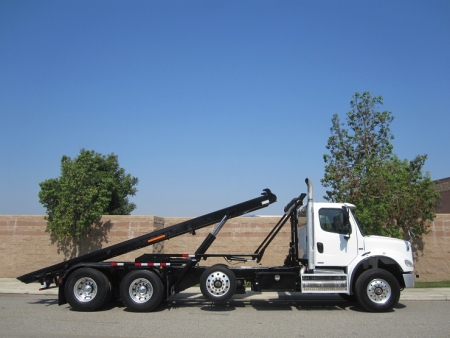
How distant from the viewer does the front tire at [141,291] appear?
37.3 feet

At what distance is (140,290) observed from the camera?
11.5 meters

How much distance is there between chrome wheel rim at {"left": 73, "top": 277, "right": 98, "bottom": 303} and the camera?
1164cm

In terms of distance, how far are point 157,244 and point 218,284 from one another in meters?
7.69

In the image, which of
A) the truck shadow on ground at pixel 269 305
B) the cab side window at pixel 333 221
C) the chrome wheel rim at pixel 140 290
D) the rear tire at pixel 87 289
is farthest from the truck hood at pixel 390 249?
the rear tire at pixel 87 289

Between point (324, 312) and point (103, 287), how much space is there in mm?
5529

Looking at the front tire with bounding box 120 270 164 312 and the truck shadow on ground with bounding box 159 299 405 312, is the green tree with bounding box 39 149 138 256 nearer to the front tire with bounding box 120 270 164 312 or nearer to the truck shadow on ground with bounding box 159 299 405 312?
the truck shadow on ground with bounding box 159 299 405 312

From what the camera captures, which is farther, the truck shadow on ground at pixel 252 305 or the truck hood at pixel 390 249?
the truck shadow on ground at pixel 252 305

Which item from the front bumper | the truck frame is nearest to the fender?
the truck frame

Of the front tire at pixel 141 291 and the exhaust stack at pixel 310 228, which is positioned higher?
the exhaust stack at pixel 310 228

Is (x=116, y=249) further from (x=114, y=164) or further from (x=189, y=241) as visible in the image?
(x=114, y=164)

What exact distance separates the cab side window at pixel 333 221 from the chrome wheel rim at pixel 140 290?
461 cm

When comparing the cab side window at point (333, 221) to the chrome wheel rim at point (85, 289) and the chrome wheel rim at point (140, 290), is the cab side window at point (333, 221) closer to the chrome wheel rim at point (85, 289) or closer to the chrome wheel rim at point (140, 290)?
the chrome wheel rim at point (140, 290)

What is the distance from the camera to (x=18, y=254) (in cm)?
1903

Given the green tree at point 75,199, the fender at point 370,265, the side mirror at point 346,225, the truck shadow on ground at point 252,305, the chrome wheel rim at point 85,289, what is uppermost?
the green tree at point 75,199
